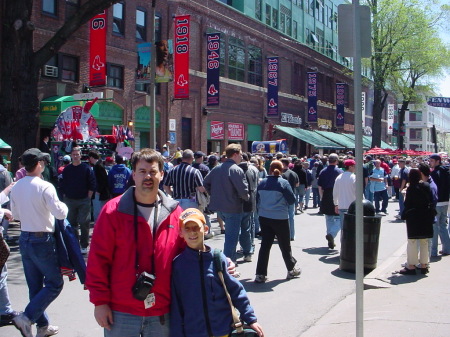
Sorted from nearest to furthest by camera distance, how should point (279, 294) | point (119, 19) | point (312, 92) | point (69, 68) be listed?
point (279, 294) → point (69, 68) → point (119, 19) → point (312, 92)

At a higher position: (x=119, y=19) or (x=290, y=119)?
(x=119, y=19)

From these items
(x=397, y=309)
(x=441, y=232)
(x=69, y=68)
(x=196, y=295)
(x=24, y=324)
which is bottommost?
(x=397, y=309)

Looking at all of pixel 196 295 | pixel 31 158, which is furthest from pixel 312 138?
pixel 196 295

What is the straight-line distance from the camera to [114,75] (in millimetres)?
23969

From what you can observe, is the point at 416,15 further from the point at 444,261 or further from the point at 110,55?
the point at 444,261

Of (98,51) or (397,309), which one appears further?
(98,51)

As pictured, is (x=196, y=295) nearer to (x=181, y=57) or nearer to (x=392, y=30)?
(x=181, y=57)

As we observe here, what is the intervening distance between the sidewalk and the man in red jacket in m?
2.87

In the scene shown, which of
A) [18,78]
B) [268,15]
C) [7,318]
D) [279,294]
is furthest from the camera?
[268,15]

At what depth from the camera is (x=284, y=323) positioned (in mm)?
6098

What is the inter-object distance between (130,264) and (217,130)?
27.9 metres

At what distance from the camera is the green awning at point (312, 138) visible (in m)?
37.6

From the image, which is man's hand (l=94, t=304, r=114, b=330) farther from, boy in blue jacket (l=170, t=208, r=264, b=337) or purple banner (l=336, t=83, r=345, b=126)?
purple banner (l=336, t=83, r=345, b=126)

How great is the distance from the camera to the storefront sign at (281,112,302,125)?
39056mm
